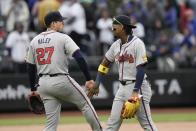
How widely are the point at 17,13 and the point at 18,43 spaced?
1.15 meters

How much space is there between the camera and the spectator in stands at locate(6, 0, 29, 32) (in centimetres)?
1759

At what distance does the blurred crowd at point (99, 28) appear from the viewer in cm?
1716

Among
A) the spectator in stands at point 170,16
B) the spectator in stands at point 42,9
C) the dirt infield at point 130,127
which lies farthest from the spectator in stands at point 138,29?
the dirt infield at point 130,127

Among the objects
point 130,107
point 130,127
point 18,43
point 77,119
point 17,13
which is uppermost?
point 17,13

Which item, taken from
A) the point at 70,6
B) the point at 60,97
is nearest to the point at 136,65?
the point at 60,97

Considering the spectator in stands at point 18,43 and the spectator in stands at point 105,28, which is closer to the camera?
the spectator in stands at point 18,43

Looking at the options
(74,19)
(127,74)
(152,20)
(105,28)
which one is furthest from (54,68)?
(152,20)

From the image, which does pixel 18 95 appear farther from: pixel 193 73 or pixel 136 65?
pixel 136 65

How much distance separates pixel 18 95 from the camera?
1741 centimetres

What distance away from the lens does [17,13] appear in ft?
58.0

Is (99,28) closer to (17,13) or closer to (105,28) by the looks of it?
(105,28)

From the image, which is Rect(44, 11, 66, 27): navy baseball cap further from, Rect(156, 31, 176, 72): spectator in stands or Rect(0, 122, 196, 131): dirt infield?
Rect(156, 31, 176, 72): spectator in stands

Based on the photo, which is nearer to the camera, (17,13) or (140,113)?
(140,113)

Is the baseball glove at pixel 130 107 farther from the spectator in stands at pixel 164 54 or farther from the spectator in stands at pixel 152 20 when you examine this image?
the spectator in stands at pixel 152 20
